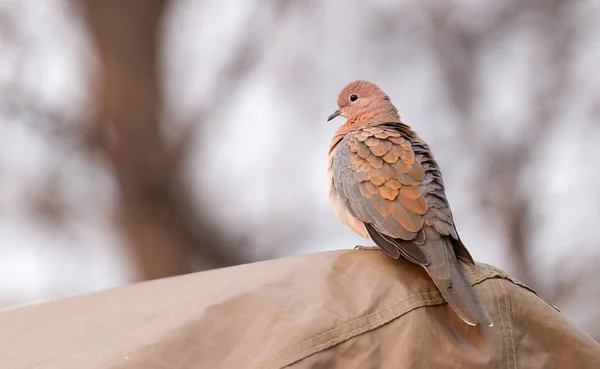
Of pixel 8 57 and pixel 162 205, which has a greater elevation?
pixel 8 57

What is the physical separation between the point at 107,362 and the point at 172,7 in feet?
9.75

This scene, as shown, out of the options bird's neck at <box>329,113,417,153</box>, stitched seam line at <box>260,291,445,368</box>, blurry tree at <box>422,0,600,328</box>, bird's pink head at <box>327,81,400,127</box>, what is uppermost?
blurry tree at <box>422,0,600,328</box>

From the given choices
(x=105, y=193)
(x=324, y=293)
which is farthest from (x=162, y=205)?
(x=324, y=293)

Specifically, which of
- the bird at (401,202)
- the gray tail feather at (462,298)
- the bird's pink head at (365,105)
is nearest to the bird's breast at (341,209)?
the bird at (401,202)

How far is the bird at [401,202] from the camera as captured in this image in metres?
1.43

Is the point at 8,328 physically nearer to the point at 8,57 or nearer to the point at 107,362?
the point at 107,362

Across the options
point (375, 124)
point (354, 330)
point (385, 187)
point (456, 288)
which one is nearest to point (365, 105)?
point (375, 124)

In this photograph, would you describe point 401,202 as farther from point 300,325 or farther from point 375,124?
point 300,325

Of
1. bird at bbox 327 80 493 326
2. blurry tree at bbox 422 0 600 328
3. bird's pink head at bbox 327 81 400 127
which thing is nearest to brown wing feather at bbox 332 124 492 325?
bird at bbox 327 80 493 326

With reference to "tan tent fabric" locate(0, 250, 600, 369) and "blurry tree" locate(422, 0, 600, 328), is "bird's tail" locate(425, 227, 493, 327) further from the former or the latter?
"blurry tree" locate(422, 0, 600, 328)

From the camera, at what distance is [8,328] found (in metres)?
1.40

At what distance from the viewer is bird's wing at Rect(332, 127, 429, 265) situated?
1638 mm

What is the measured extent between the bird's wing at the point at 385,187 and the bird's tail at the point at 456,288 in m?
0.04

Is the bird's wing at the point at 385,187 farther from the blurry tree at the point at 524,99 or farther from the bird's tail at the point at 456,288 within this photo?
the blurry tree at the point at 524,99
